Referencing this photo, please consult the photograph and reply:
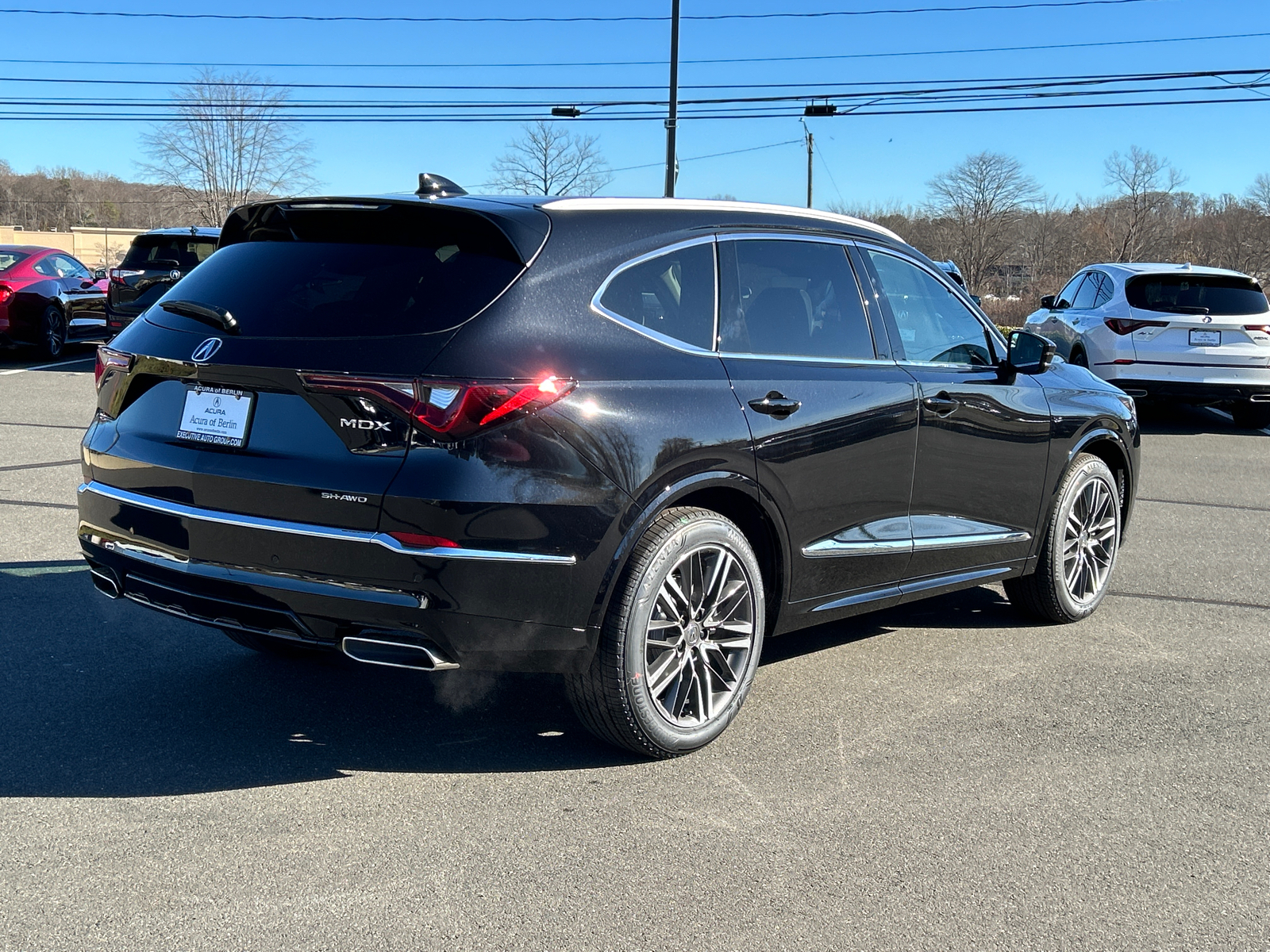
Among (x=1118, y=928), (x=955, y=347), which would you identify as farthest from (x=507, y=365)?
(x=955, y=347)

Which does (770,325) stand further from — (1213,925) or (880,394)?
(1213,925)

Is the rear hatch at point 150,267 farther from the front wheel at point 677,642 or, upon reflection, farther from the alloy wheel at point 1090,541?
the front wheel at point 677,642

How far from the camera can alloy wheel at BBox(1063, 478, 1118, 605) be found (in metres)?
5.86

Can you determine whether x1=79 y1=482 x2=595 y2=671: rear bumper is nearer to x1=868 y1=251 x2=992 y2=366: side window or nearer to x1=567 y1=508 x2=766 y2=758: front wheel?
x1=567 y1=508 x2=766 y2=758: front wheel

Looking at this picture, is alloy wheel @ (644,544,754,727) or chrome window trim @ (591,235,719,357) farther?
alloy wheel @ (644,544,754,727)

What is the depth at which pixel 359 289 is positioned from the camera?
3.70m

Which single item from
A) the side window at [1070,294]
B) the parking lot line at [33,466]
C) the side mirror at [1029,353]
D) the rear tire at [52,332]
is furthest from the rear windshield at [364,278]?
the rear tire at [52,332]

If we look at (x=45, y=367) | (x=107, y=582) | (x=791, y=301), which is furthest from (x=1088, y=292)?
(x=45, y=367)

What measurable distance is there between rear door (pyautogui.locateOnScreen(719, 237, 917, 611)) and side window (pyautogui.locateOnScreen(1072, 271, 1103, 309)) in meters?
10.7

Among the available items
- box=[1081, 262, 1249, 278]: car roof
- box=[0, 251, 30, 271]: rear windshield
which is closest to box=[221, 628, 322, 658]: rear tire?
box=[1081, 262, 1249, 278]: car roof

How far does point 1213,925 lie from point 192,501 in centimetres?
300

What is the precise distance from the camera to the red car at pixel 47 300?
16.8 meters

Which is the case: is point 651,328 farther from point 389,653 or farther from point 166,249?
point 166,249

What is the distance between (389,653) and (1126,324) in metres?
11.9
